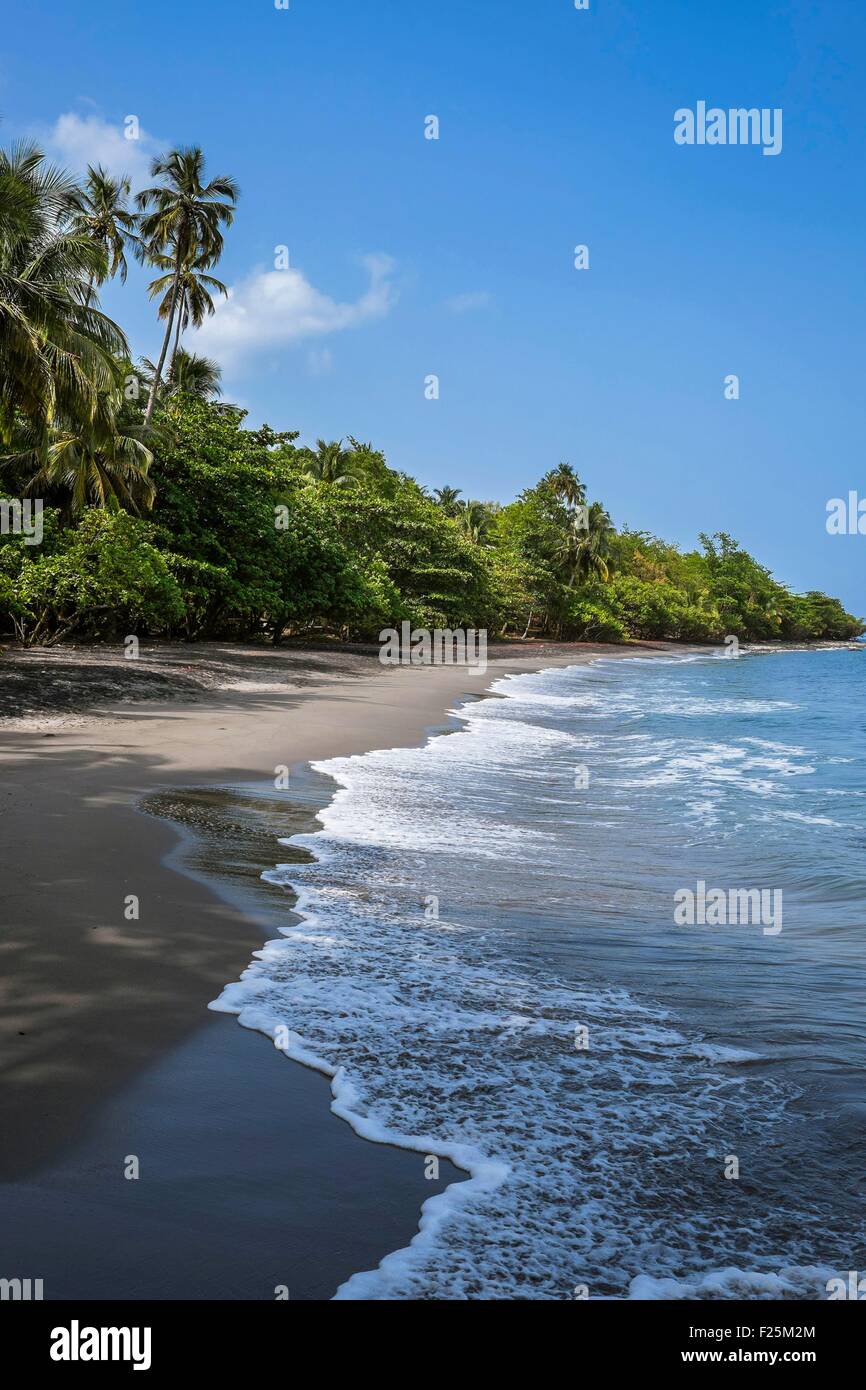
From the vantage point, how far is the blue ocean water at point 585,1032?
8.89ft

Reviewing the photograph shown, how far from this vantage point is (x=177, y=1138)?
122 inches

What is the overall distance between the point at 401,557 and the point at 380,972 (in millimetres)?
38854

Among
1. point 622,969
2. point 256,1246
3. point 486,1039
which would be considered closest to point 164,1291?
point 256,1246

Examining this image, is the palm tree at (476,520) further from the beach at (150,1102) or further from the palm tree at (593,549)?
the beach at (150,1102)

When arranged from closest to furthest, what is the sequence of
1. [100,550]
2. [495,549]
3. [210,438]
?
[100,550], [210,438], [495,549]

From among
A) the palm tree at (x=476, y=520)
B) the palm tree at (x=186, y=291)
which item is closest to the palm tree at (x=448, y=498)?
the palm tree at (x=476, y=520)

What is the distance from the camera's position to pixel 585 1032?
4.16 m

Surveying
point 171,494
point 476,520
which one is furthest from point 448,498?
point 171,494

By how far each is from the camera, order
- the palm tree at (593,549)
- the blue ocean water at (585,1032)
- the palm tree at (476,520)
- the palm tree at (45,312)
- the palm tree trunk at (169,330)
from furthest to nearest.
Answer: the palm tree at (476,520)
the palm tree at (593,549)
the palm tree trunk at (169,330)
the palm tree at (45,312)
the blue ocean water at (585,1032)

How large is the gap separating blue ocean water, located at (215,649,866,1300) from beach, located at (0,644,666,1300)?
16 cm

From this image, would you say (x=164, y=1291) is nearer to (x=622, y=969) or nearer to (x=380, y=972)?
(x=380, y=972)

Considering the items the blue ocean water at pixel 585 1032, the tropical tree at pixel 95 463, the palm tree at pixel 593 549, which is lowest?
the blue ocean water at pixel 585 1032

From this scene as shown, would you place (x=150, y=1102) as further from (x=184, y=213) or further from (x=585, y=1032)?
(x=184, y=213)

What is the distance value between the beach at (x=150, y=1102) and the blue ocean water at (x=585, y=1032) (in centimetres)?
16
